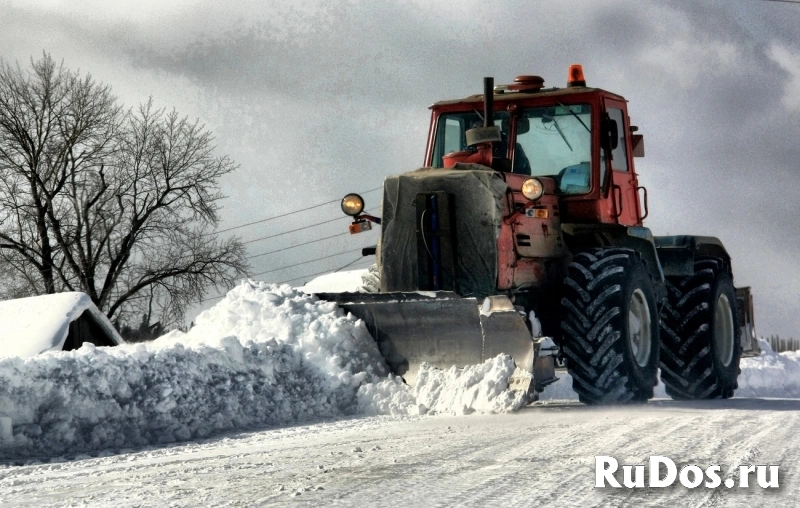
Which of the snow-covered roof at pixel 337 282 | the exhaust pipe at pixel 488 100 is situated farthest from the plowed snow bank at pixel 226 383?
the snow-covered roof at pixel 337 282

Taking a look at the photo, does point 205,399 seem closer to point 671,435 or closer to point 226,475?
point 226,475

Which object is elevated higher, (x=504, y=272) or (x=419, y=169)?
(x=419, y=169)

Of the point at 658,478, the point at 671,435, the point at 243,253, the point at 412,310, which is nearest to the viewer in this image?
the point at 658,478

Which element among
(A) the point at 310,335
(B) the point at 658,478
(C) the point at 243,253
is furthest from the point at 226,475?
(C) the point at 243,253

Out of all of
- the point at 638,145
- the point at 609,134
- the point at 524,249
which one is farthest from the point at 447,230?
the point at 638,145

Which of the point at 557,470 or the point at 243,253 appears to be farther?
the point at 243,253

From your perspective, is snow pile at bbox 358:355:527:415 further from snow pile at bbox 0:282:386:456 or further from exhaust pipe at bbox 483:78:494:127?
exhaust pipe at bbox 483:78:494:127

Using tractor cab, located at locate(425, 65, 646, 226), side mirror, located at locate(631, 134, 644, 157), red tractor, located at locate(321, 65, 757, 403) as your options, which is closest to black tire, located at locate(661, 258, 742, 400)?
red tractor, located at locate(321, 65, 757, 403)

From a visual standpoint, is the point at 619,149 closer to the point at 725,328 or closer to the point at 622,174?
the point at 622,174

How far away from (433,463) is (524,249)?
4.31m

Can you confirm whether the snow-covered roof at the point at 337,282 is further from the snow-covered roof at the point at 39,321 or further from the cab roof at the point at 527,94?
the cab roof at the point at 527,94

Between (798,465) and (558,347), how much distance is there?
3916mm

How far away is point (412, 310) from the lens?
9.72 metres

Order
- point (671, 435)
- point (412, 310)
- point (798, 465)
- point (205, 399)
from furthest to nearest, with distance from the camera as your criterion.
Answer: point (412, 310), point (205, 399), point (671, 435), point (798, 465)
